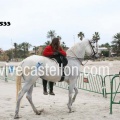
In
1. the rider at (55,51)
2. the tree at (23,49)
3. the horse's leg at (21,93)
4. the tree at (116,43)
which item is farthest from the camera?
the tree at (23,49)

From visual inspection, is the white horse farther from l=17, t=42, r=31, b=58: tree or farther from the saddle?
l=17, t=42, r=31, b=58: tree

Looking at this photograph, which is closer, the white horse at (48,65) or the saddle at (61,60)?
the white horse at (48,65)

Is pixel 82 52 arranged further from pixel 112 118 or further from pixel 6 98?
pixel 6 98

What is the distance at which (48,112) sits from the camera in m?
8.37

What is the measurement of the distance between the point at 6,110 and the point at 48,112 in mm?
1291

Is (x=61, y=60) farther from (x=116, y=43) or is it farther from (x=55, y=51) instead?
(x=116, y=43)

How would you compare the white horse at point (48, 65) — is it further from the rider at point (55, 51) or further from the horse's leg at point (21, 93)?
the rider at point (55, 51)

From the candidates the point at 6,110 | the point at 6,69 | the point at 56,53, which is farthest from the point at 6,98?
the point at 6,69

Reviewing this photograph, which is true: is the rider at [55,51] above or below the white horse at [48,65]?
above

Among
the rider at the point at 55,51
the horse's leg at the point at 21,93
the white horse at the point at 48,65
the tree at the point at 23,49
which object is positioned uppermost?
the tree at the point at 23,49

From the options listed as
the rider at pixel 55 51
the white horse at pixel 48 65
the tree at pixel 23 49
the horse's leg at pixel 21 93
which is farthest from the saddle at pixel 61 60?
the tree at pixel 23 49

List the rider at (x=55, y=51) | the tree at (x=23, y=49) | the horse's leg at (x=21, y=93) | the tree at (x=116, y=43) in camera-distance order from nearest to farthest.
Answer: the horse's leg at (x=21, y=93) → the rider at (x=55, y=51) → the tree at (x=116, y=43) → the tree at (x=23, y=49)

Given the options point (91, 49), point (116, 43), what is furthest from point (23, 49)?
point (91, 49)

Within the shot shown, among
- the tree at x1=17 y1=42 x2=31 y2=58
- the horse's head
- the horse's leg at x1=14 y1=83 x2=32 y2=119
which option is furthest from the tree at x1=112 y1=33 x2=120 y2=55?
the horse's leg at x1=14 y1=83 x2=32 y2=119
